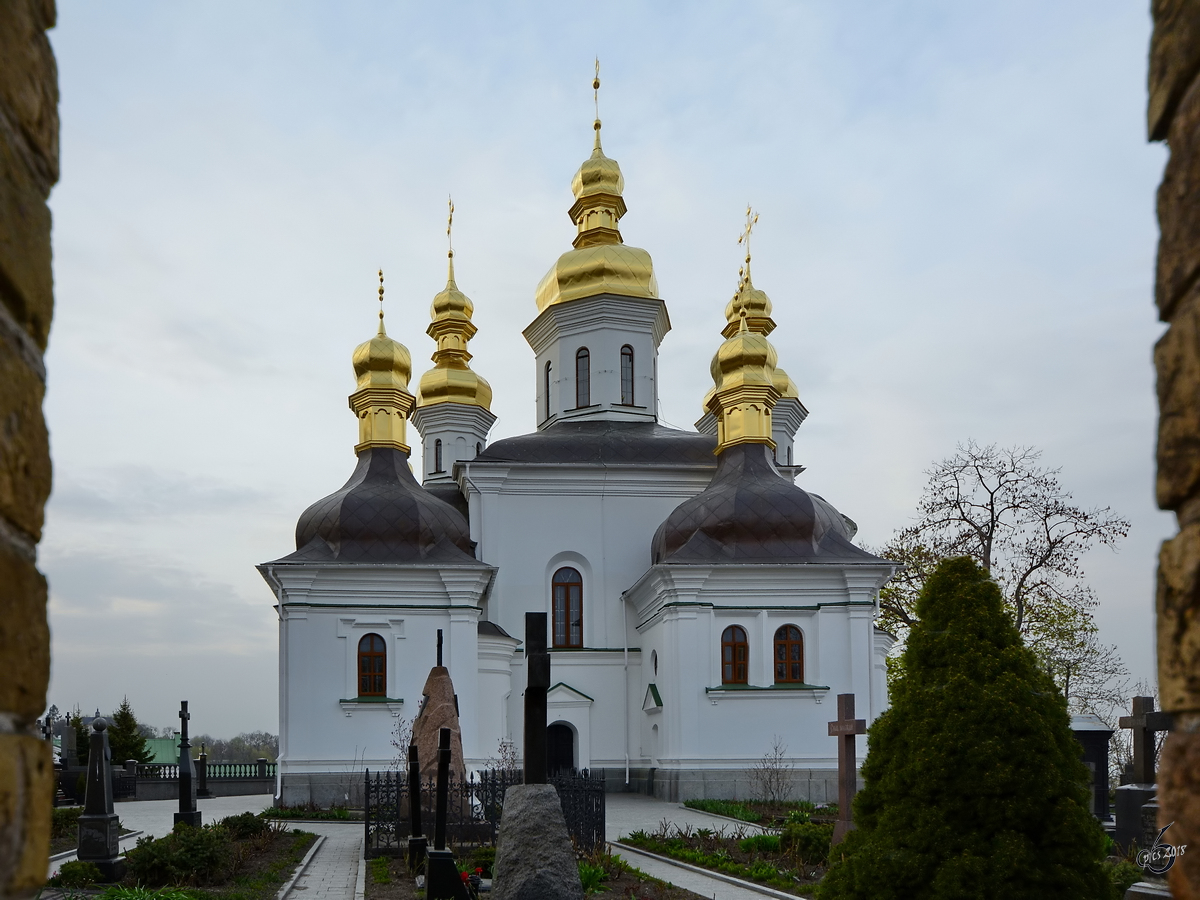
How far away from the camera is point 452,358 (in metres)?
40.4

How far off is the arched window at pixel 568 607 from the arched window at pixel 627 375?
5.87 meters

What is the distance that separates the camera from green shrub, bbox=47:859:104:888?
1200cm

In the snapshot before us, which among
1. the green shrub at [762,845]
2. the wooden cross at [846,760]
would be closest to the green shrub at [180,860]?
the green shrub at [762,845]

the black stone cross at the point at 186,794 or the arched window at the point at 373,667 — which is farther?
the arched window at the point at 373,667

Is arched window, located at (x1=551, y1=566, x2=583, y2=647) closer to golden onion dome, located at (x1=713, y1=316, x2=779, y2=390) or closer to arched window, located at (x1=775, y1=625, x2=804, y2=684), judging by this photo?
arched window, located at (x1=775, y1=625, x2=804, y2=684)

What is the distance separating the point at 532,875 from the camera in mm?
7941

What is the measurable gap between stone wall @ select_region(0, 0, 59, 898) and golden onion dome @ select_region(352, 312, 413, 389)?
29.1 m

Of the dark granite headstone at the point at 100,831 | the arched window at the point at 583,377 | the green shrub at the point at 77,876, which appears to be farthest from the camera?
the arched window at the point at 583,377

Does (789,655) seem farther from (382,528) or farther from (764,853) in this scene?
(764,853)

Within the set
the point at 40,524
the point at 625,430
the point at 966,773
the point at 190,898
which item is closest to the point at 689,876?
the point at 190,898

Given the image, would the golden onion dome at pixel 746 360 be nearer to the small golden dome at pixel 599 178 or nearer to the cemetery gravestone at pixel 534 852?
the small golden dome at pixel 599 178

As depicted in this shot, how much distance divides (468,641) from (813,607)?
25.2 ft

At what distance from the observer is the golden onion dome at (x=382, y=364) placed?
3081cm

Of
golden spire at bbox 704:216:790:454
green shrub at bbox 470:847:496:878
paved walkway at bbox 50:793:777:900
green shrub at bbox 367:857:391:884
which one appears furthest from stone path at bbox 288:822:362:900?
golden spire at bbox 704:216:790:454
